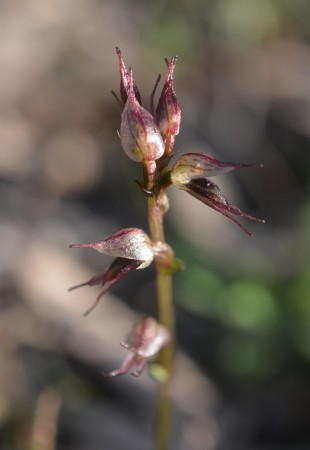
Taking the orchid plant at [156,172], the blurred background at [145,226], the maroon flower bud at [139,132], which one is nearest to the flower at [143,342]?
the orchid plant at [156,172]

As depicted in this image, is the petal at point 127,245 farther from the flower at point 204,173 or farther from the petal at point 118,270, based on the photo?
the flower at point 204,173

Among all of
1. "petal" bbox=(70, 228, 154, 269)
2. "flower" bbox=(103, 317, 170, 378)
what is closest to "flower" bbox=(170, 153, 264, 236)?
"petal" bbox=(70, 228, 154, 269)

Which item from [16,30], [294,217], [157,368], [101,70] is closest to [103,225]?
[294,217]

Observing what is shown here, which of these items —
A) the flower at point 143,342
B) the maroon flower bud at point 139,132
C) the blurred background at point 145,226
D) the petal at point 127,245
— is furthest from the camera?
the blurred background at point 145,226

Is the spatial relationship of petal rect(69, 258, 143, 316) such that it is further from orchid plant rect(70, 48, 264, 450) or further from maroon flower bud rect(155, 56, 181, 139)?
maroon flower bud rect(155, 56, 181, 139)

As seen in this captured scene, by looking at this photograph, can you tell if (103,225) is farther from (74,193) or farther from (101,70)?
(101,70)
